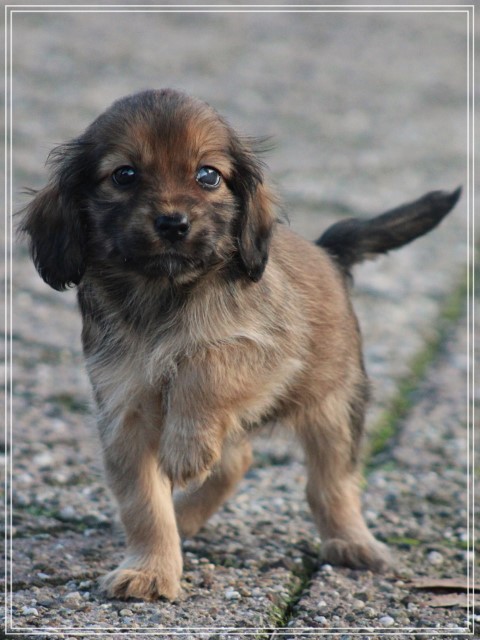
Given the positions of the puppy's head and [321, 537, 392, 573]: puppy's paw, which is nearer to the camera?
the puppy's head

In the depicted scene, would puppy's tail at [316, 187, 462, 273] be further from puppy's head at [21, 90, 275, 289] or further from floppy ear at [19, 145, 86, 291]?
floppy ear at [19, 145, 86, 291]

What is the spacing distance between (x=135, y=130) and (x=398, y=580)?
6.65ft

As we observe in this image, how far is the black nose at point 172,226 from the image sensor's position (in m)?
3.23

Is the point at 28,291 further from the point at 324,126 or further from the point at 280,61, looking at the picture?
the point at 280,61

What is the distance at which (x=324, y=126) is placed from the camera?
11727 millimetres

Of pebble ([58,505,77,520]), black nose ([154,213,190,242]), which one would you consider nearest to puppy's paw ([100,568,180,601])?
pebble ([58,505,77,520])

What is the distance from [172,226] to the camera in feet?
10.6

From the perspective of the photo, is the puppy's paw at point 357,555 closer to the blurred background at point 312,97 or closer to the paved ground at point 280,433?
the paved ground at point 280,433

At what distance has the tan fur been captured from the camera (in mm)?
3406

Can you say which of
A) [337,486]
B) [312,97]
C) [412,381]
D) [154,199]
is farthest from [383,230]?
[312,97]

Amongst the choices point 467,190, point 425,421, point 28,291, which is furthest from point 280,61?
point 425,421

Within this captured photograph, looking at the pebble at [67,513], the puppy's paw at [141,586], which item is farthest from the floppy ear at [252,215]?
the pebble at [67,513]

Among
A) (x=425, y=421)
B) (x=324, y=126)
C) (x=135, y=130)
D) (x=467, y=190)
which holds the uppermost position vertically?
(x=324, y=126)

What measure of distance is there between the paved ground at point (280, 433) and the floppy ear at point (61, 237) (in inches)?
28.6
